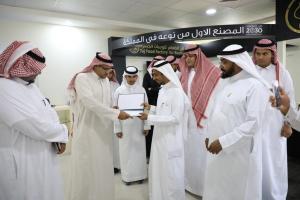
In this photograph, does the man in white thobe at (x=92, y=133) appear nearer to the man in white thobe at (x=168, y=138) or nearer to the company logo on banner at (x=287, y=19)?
the man in white thobe at (x=168, y=138)

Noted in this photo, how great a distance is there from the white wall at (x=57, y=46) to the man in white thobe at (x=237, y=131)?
520 centimetres

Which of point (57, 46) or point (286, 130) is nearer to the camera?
point (286, 130)

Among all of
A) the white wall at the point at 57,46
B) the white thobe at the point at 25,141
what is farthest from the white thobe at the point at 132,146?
the white wall at the point at 57,46

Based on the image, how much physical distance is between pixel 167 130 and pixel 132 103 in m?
0.65

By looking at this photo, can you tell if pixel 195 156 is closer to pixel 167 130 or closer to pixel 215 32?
pixel 167 130

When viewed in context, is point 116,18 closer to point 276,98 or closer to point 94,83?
point 94,83

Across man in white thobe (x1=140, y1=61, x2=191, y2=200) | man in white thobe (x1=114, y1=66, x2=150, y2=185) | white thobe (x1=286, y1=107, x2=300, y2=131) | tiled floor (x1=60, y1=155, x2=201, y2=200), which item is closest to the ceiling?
man in white thobe (x1=114, y1=66, x2=150, y2=185)

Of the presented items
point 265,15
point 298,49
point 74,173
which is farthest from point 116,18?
point 298,49

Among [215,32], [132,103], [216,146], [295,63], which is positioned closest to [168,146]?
[216,146]

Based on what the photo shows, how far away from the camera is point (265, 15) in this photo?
6.96 m

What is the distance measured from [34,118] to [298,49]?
29.0 feet

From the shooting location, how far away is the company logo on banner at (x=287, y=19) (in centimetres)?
553

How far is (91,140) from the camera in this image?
2744 millimetres

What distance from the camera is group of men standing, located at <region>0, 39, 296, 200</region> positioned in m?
1.69
